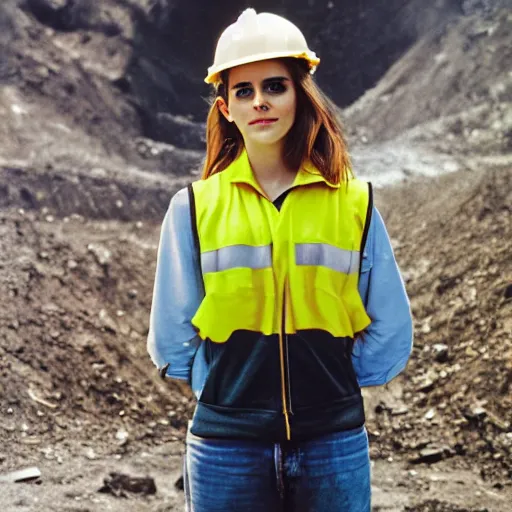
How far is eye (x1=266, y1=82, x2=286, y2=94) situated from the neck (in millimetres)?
133

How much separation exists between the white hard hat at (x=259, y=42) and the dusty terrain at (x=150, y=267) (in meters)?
3.50

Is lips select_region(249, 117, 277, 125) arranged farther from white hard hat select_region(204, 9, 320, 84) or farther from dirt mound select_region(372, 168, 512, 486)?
dirt mound select_region(372, 168, 512, 486)

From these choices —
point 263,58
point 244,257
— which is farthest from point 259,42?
point 244,257

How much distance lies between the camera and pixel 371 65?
47.1ft

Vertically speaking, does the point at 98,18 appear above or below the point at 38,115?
above

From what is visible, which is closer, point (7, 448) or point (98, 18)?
point (7, 448)

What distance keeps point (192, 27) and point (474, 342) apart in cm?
997

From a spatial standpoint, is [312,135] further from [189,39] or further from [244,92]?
[189,39]

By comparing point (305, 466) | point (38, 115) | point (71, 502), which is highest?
point (38, 115)

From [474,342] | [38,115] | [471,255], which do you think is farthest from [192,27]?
[474,342]

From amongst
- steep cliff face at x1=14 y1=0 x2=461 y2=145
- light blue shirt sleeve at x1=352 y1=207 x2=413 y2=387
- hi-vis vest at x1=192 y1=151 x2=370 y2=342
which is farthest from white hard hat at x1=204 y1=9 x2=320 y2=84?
steep cliff face at x1=14 y1=0 x2=461 y2=145

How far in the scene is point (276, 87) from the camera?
1895 mm

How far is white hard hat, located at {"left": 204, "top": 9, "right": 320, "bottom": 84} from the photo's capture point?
72.6 inches

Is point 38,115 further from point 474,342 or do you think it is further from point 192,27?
point 474,342
